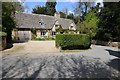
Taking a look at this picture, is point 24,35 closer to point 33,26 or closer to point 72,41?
point 33,26

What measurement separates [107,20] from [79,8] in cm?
3004

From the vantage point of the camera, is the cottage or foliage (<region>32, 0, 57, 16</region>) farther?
foliage (<region>32, 0, 57, 16</region>)

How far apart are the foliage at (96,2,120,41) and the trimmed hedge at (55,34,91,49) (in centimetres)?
993

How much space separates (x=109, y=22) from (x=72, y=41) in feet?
45.8

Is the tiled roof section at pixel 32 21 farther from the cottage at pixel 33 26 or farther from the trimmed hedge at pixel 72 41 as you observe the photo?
the trimmed hedge at pixel 72 41

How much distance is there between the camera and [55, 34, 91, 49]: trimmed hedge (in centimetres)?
2452

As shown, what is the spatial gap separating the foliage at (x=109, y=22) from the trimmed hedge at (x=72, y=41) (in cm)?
A: 993

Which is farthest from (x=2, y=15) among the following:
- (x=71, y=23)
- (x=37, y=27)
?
(x=71, y=23)

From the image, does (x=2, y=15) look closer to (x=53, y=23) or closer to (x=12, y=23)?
(x=12, y=23)

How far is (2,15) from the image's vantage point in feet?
88.9

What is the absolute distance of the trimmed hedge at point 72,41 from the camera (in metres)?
24.5

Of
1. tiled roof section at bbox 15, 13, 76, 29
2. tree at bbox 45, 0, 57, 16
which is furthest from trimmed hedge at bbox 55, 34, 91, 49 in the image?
tree at bbox 45, 0, 57, 16

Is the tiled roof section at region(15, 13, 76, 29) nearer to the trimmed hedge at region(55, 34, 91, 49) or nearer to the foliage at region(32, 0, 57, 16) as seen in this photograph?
the foliage at region(32, 0, 57, 16)

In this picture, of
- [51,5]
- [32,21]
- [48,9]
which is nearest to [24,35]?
[32,21]
